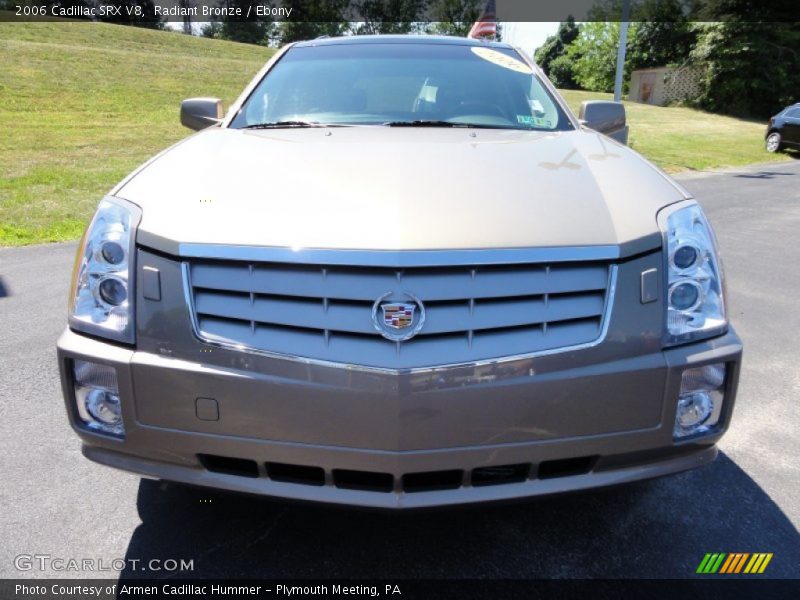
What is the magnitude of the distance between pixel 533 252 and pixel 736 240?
6299 mm

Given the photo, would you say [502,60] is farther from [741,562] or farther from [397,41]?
[741,562]

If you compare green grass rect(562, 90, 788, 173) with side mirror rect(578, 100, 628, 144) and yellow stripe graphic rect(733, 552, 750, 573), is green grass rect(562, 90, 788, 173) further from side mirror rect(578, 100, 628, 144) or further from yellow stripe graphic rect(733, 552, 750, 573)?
yellow stripe graphic rect(733, 552, 750, 573)

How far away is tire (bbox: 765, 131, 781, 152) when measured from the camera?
1842cm

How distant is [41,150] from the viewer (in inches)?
463

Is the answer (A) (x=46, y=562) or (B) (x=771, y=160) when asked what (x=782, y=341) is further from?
(B) (x=771, y=160)

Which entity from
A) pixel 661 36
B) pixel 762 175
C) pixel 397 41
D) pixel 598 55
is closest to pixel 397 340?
pixel 397 41

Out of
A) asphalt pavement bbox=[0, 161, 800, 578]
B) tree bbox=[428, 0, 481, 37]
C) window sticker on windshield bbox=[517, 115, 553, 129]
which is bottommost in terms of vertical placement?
asphalt pavement bbox=[0, 161, 800, 578]

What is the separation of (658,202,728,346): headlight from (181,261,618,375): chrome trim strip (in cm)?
19

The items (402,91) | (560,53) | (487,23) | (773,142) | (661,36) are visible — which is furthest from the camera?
(560,53)

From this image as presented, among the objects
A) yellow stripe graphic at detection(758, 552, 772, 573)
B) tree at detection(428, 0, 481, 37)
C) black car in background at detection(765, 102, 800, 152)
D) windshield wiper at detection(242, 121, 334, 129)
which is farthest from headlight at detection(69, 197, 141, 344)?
tree at detection(428, 0, 481, 37)

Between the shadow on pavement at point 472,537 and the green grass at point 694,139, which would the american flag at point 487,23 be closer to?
the green grass at point 694,139

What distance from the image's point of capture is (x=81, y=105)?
17.4 m

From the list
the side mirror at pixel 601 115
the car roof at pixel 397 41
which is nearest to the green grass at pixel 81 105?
the car roof at pixel 397 41

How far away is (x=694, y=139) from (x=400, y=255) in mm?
22246
